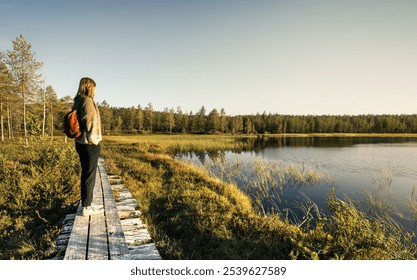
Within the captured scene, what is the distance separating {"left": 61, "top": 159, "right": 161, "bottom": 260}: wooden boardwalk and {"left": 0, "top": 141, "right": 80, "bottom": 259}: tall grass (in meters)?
0.46

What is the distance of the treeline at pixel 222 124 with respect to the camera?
284ft

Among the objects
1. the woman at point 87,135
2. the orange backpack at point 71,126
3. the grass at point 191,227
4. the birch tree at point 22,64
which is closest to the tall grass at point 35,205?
the grass at point 191,227

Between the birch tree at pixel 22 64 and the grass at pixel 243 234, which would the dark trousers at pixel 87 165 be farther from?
the birch tree at pixel 22 64

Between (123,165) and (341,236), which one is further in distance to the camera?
(123,165)

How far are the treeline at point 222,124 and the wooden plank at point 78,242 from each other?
80.9 m

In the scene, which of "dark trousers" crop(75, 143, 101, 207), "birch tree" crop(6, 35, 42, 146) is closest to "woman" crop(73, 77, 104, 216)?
"dark trousers" crop(75, 143, 101, 207)

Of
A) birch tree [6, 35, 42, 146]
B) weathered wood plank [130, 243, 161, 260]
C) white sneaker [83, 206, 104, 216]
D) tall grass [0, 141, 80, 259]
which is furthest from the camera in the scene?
birch tree [6, 35, 42, 146]

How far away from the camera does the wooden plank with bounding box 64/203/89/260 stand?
10.1 feet

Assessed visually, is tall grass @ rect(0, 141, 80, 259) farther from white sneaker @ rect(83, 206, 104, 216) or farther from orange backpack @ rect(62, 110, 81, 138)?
orange backpack @ rect(62, 110, 81, 138)
